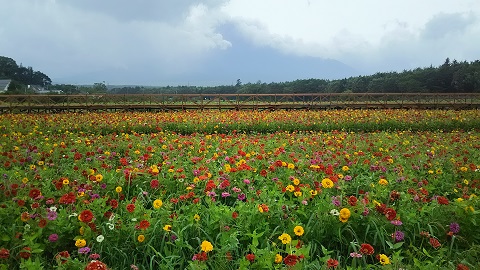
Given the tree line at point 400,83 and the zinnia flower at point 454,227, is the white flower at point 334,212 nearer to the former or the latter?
the zinnia flower at point 454,227

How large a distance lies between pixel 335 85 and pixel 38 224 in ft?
126

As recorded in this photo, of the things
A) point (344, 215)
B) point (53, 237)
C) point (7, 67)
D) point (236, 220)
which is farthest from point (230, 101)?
point (7, 67)

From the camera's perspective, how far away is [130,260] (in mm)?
2734

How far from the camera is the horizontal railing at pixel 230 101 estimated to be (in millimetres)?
20281

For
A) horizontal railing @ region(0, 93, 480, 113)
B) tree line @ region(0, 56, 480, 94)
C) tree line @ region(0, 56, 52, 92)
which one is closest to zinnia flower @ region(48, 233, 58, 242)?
horizontal railing @ region(0, 93, 480, 113)

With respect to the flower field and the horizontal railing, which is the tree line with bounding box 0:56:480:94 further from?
the flower field

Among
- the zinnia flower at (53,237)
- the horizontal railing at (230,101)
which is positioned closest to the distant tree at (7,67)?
the horizontal railing at (230,101)

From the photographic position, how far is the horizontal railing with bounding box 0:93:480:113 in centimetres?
2028

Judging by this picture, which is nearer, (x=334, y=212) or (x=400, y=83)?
(x=334, y=212)

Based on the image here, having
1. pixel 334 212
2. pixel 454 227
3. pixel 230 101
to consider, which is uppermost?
pixel 230 101

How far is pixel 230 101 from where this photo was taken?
2264cm

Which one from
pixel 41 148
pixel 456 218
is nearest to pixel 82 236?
pixel 456 218

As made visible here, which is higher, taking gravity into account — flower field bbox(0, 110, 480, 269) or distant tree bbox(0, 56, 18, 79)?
distant tree bbox(0, 56, 18, 79)

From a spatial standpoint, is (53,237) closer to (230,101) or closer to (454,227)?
(454,227)
